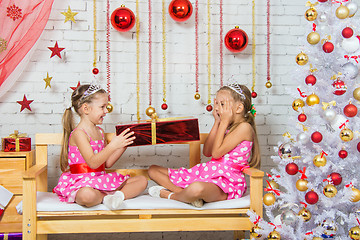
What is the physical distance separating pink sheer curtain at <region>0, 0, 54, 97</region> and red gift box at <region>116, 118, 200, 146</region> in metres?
0.93

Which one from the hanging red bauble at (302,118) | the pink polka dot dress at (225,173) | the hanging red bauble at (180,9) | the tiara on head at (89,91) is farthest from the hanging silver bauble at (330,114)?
the tiara on head at (89,91)

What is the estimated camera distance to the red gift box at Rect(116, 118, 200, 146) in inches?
95.4

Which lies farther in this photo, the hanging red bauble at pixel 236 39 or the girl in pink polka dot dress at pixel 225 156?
the hanging red bauble at pixel 236 39

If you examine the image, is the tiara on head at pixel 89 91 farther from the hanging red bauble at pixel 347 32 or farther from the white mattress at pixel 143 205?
the hanging red bauble at pixel 347 32

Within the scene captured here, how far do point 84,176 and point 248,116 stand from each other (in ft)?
3.54

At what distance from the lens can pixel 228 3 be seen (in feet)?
10.3

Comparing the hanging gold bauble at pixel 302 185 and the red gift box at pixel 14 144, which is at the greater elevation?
the red gift box at pixel 14 144

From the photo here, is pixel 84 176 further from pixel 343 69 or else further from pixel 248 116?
pixel 343 69

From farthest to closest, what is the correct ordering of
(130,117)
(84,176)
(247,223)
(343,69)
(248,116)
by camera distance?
(130,117) < (248,116) < (84,176) < (247,223) < (343,69)

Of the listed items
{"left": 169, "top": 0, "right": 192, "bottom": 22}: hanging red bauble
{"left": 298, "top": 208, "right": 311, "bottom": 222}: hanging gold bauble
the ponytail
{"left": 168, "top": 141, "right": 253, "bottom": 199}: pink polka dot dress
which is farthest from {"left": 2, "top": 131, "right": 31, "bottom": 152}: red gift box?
{"left": 298, "top": 208, "right": 311, "bottom": 222}: hanging gold bauble

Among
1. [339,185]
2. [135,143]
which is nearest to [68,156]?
[135,143]

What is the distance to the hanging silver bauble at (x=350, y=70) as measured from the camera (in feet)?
7.00

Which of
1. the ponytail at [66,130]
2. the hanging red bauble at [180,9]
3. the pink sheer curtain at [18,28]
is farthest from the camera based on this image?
the hanging red bauble at [180,9]

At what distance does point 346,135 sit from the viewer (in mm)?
2053
